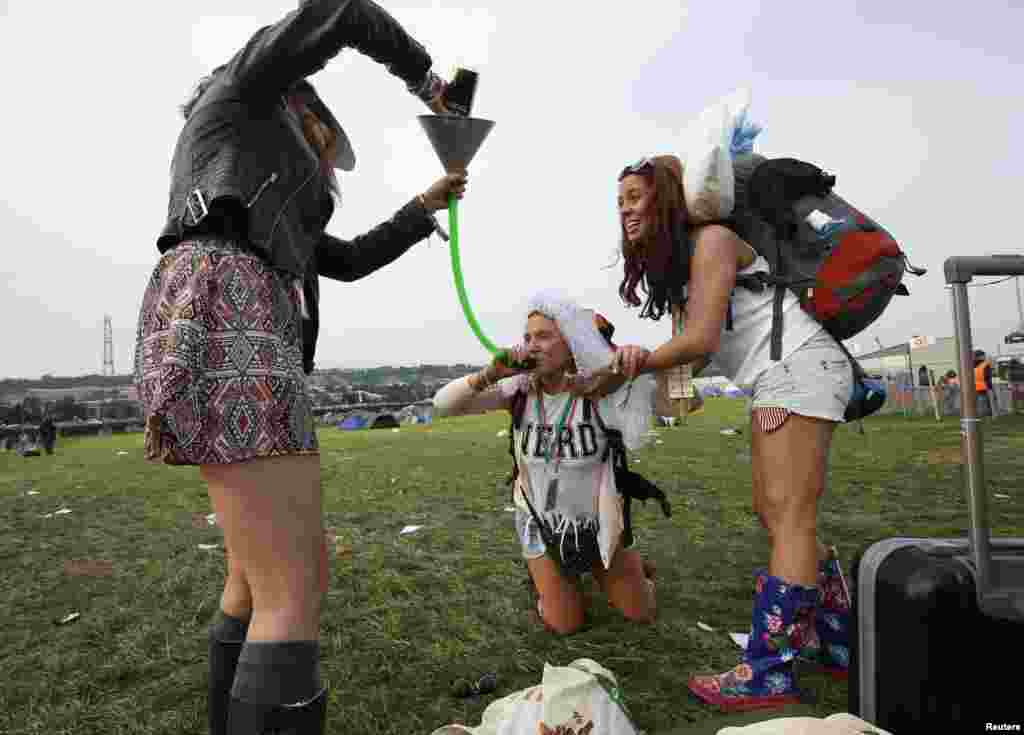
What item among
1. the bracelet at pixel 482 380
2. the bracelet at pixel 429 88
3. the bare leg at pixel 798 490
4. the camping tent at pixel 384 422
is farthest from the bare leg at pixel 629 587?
the camping tent at pixel 384 422

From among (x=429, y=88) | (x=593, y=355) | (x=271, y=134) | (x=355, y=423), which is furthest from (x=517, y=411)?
(x=355, y=423)

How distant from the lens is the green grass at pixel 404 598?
2.24m

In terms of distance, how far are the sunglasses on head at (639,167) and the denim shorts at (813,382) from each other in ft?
2.90

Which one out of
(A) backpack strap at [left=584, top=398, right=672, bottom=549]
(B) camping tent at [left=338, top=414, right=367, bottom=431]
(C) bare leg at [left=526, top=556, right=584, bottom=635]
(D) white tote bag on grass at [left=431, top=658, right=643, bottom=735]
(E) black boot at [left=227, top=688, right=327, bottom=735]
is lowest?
(B) camping tent at [left=338, top=414, right=367, bottom=431]

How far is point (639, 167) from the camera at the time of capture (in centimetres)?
229

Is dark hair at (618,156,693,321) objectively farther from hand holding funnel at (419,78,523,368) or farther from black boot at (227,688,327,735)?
black boot at (227,688,327,735)

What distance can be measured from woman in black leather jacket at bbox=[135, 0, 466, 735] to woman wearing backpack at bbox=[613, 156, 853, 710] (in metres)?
1.13

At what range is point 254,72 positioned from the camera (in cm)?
134

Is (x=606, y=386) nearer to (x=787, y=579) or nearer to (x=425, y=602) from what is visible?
(x=787, y=579)

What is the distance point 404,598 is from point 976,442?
9.08 feet

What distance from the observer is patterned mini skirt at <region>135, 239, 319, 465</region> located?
1.24 metres

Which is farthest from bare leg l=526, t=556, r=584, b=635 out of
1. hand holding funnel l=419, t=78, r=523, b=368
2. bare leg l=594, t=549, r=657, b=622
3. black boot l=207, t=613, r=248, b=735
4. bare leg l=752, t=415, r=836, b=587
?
black boot l=207, t=613, r=248, b=735

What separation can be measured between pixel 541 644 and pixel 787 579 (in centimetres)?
117

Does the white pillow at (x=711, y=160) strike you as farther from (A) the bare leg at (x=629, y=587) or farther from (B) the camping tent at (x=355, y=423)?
(B) the camping tent at (x=355, y=423)
